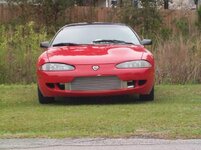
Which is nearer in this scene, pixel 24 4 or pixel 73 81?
pixel 73 81

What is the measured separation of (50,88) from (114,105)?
42.6 inches

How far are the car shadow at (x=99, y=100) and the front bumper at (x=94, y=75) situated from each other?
1.71ft

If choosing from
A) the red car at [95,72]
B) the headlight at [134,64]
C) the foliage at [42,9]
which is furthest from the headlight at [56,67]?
the foliage at [42,9]

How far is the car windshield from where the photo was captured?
32.9 ft

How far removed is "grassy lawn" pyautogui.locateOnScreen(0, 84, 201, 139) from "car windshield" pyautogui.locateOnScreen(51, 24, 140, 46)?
105 centimetres

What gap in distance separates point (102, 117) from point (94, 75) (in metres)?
1.17

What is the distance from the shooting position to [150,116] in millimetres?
7836

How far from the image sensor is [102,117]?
25.5ft

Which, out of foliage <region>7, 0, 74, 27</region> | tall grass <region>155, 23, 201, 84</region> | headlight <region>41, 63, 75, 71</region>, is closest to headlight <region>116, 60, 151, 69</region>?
headlight <region>41, 63, 75, 71</region>

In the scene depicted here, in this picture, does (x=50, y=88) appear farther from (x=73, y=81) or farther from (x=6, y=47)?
(x=6, y=47)

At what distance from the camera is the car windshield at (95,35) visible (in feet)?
32.9

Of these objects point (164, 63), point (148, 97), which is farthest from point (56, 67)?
point (164, 63)

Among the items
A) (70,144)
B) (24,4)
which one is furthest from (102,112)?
(24,4)

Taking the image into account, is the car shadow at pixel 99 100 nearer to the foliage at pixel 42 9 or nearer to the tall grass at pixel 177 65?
the tall grass at pixel 177 65
